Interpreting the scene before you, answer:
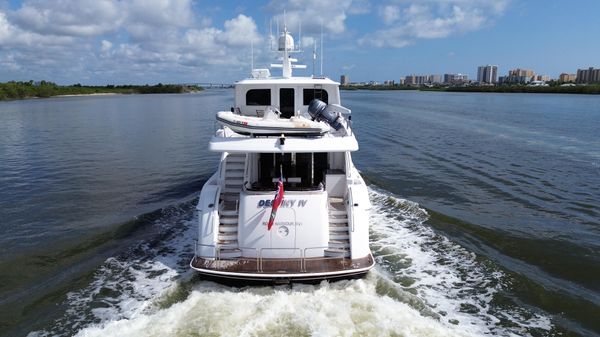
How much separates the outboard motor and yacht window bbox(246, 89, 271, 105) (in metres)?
2.31

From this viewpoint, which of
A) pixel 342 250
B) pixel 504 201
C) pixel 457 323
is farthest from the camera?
pixel 504 201

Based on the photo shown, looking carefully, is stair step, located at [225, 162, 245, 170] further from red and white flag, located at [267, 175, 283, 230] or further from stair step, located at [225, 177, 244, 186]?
red and white flag, located at [267, 175, 283, 230]

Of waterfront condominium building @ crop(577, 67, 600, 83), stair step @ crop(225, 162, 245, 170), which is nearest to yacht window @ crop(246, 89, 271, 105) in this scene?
stair step @ crop(225, 162, 245, 170)

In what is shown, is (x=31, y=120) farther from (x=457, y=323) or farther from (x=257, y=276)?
(x=457, y=323)

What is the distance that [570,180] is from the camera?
53.1ft

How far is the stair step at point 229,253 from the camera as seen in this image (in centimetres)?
823

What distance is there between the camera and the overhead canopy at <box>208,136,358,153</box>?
8.31 m

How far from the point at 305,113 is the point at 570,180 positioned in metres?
10.5

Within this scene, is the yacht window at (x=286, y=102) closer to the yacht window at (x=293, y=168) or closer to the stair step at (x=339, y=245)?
the yacht window at (x=293, y=168)

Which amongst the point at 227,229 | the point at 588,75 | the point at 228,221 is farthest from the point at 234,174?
the point at 588,75

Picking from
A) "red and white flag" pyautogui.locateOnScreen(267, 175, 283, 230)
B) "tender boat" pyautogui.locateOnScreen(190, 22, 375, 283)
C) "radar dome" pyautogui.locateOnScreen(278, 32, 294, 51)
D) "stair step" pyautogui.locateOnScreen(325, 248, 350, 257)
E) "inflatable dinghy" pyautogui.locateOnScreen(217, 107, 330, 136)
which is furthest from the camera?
"radar dome" pyautogui.locateOnScreen(278, 32, 294, 51)

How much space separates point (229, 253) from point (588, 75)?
180 meters

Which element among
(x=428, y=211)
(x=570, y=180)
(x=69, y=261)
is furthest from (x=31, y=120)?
(x=570, y=180)

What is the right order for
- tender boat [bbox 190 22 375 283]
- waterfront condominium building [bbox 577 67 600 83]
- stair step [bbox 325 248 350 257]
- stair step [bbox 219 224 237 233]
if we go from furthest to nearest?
1. waterfront condominium building [bbox 577 67 600 83]
2. stair step [bbox 219 224 237 233]
3. stair step [bbox 325 248 350 257]
4. tender boat [bbox 190 22 375 283]
